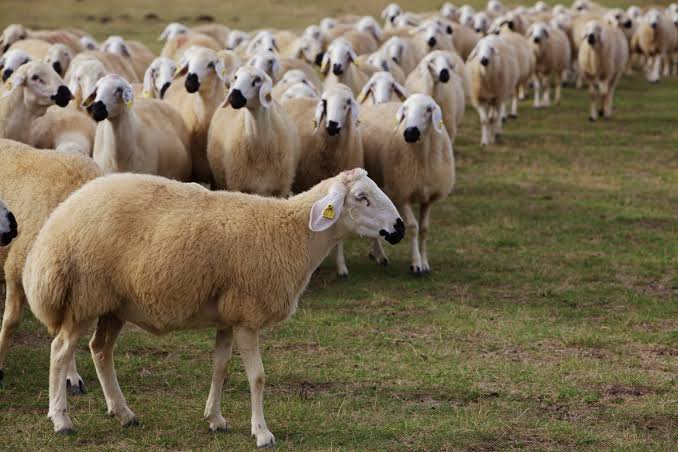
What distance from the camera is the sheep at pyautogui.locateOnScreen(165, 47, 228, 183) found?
416 inches

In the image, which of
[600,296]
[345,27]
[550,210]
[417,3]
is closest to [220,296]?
[600,296]

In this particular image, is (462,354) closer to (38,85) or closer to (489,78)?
(38,85)

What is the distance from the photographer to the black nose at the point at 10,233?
227 inches

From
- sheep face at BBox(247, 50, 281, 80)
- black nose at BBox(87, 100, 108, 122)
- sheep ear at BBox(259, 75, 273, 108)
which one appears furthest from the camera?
sheep face at BBox(247, 50, 281, 80)

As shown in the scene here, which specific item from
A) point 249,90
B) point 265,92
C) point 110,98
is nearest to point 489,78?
point 265,92

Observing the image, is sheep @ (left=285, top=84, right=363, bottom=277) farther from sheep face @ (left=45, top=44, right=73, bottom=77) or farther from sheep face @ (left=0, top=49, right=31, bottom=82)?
sheep face @ (left=45, top=44, right=73, bottom=77)

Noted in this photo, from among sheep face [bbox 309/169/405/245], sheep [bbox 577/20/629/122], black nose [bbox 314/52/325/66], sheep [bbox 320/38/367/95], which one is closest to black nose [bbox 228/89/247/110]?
sheep face [bbox 309/169/405/245]

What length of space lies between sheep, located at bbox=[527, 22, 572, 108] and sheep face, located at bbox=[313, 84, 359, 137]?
11944 millimetres

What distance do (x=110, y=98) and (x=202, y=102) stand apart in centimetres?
195

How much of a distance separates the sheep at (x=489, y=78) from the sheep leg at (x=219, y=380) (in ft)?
37.7

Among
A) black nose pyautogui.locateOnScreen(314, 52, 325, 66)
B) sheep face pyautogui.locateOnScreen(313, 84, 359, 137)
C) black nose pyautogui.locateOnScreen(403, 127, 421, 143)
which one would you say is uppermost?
black nose pyautogui.locateOnScreen(314, 52, 325, 66)

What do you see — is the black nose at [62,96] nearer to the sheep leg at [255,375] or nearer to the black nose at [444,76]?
the sheep leg at [255,375]

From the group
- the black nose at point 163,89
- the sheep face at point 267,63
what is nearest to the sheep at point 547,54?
the sheep face at point 267,63

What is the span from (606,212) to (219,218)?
7.55 m
